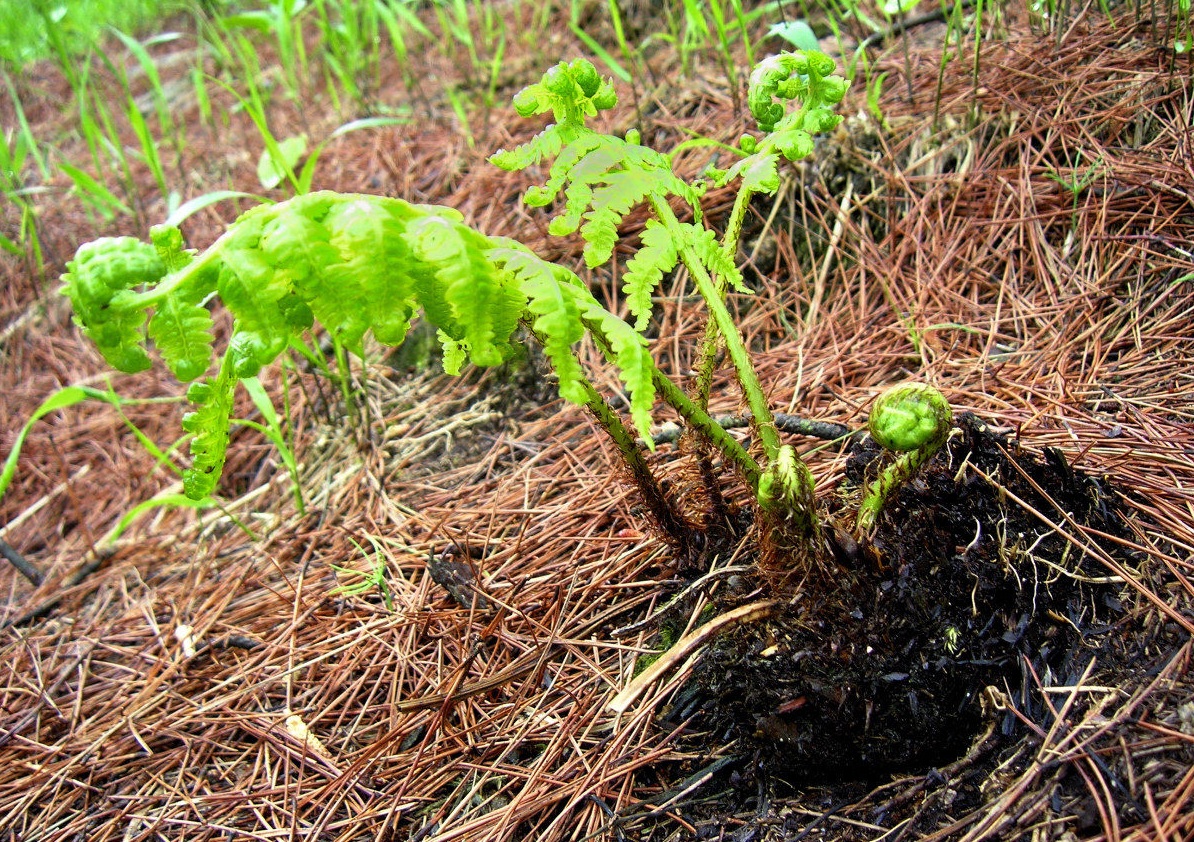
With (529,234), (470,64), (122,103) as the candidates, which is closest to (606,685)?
(529,234)

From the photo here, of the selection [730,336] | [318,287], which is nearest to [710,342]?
[730,336]

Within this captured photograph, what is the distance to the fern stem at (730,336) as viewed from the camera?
137 cm

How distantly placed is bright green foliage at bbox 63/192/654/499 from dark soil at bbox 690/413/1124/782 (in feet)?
1.88

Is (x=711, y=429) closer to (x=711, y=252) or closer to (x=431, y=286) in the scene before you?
(x=711, y=252)

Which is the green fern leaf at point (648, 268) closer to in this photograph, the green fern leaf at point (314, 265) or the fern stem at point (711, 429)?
the fern stem at point (711, 429)

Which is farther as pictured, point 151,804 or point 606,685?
point 151,804

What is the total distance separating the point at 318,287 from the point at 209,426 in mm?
361

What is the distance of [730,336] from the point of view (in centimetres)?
138

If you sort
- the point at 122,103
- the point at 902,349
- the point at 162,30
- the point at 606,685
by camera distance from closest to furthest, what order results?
1. the point at 606,685
2. the point at 902,349
3. the point at 122,103
4. the point at 162,30

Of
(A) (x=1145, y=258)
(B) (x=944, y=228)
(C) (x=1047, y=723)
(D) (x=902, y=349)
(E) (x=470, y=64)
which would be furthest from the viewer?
(E) (x=470, y=64)

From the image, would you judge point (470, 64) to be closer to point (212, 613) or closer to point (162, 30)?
point (212, 613)

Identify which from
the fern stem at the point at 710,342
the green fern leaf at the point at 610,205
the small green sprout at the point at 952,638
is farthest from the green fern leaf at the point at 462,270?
the small green sprout at the point at 952,638

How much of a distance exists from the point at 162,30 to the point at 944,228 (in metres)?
6.02

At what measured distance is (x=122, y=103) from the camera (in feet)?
17.1
